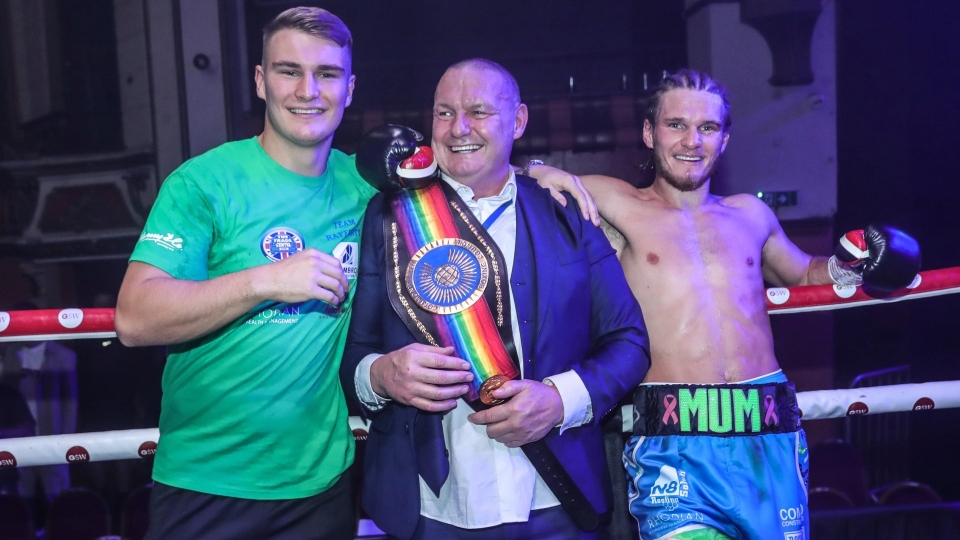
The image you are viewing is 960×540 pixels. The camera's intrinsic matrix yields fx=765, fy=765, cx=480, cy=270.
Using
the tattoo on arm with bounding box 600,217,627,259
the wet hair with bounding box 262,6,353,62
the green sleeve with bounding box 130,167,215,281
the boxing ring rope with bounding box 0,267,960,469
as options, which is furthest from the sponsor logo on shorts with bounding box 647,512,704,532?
the wet hair with bounding box 262,6,353,62

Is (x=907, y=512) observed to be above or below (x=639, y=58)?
below

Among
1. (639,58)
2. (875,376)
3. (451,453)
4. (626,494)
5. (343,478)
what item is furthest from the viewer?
(639,58)

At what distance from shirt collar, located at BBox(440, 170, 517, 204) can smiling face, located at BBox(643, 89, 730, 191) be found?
51 centimetres

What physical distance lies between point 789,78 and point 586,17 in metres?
1.85

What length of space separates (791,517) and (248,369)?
1272mm

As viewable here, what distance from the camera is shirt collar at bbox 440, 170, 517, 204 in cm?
172

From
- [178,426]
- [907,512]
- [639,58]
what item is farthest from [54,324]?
[639,58]

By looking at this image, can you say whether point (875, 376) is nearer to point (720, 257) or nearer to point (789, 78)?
point (789, 78)

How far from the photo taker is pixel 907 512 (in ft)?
7.24

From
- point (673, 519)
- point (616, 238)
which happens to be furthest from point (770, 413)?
point (616, 238)

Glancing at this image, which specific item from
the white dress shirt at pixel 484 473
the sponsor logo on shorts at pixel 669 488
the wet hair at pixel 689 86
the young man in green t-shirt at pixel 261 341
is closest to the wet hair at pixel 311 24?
the young man in green t-shirt at pixel 261 341

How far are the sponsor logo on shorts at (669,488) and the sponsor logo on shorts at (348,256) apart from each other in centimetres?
84

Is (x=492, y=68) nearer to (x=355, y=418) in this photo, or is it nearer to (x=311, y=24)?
(x=311, y=24)

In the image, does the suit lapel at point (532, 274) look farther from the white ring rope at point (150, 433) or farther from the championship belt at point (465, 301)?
the white ring rope at point (150, 433)
